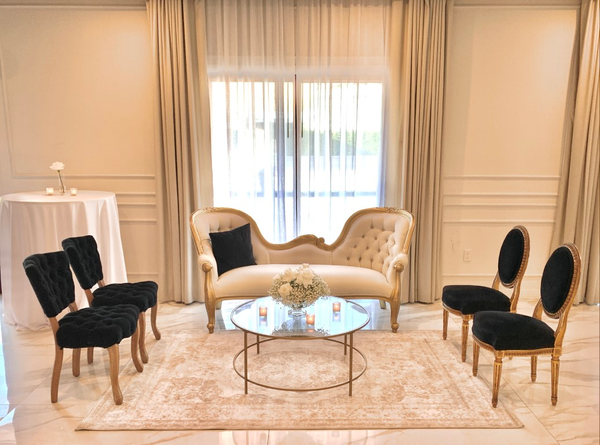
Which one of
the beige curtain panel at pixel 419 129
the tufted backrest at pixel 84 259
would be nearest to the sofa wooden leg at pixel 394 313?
the beige curtain panel at pixel 419 129

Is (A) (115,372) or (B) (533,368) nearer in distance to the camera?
(A) (115,372)

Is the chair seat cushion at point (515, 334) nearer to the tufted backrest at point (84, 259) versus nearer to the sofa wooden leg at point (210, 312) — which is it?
the sofa wooden leg at point (210, 312)

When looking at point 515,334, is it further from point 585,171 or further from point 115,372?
point 585,171

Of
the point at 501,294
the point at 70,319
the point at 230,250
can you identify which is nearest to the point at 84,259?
the point at 70,319

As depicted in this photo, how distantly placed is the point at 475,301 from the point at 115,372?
2431mm

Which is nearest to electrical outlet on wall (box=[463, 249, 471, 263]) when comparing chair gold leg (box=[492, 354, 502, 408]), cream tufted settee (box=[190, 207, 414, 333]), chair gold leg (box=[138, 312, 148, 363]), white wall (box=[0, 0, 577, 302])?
white wall (box=[0, 0, 577, 302])

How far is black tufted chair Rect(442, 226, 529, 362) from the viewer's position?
3.29 meters

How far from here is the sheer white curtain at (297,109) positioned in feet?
14.3

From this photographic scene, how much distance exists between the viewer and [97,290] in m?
3.36

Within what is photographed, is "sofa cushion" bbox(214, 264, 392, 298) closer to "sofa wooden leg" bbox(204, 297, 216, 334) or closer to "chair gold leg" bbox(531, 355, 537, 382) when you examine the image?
"sofa wooden leg" bbox(204, 297, 216, 334)

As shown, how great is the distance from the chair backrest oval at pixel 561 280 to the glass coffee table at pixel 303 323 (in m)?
1.12

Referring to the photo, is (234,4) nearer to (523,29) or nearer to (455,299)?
(523,29)

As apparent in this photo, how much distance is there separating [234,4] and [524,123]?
119 inches

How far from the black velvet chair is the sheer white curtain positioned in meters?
2.07
